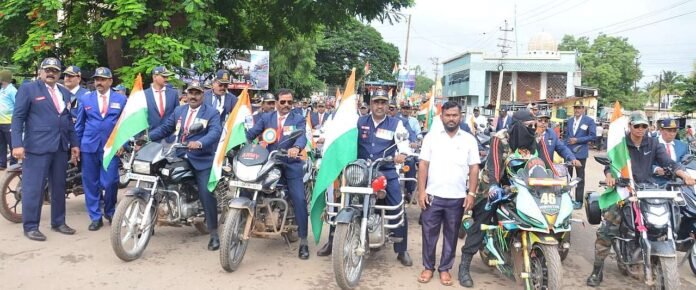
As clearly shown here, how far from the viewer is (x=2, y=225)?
5.95m

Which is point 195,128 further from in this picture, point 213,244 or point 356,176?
point 356,176

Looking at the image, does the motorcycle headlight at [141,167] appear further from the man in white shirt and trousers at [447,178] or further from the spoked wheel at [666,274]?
the spoked wheel at [666,274]

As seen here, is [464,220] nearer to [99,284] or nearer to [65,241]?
[99,284]

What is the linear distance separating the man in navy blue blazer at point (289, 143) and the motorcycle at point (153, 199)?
2.21 ft

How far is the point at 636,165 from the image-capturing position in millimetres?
4730

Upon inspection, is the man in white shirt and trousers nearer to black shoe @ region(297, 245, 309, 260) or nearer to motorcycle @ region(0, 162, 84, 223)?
black shoe @ region(297, 245, 309, 260)

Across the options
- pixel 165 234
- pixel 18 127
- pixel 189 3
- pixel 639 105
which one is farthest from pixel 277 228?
pixel 639 105

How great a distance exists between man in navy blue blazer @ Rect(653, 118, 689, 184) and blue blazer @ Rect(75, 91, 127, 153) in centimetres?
546

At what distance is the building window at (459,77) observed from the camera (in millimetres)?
53906

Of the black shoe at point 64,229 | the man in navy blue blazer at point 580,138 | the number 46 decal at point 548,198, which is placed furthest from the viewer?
the man in navy blue blazer at point 580,138

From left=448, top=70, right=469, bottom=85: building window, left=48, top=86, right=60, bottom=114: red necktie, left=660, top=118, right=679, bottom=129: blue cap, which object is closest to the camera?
left=660, top=118, right=679, bottom=129: blue cap

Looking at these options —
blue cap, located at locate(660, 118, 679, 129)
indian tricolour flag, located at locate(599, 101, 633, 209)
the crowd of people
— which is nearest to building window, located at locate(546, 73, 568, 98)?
the crowd of people

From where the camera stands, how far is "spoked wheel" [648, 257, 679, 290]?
3840 mm

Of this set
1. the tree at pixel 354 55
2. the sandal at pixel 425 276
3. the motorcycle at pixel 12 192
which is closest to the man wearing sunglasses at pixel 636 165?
the sandal at pixel 425 276
